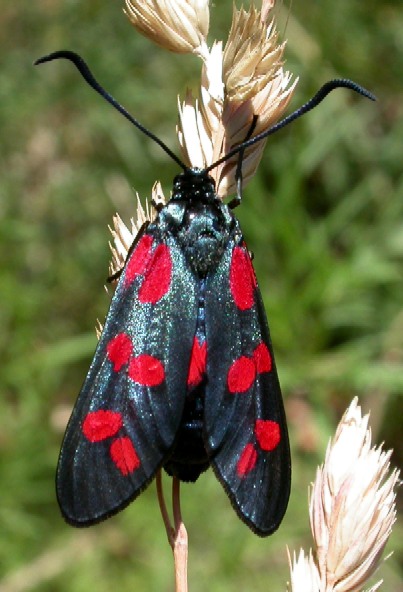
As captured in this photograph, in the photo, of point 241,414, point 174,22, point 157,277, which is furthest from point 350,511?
point 174,22

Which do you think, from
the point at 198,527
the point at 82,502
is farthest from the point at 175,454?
the point at 198,527

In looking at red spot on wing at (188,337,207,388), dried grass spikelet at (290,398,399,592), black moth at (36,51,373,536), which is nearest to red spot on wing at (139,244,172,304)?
black moth at (36,51,373,536)

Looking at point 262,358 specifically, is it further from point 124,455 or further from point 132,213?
point 132,213

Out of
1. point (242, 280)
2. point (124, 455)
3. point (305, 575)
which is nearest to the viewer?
point (305, 575)

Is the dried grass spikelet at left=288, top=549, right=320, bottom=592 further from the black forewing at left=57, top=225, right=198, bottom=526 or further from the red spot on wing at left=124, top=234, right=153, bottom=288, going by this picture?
the red spot on wing at left=124, top=234, right=153, bottom=288

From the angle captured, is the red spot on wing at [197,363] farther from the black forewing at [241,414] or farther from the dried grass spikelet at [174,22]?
the dried grass spikelet at [174,22]

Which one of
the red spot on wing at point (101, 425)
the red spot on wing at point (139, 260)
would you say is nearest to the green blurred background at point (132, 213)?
the red spot on wing at point (139, 260)
